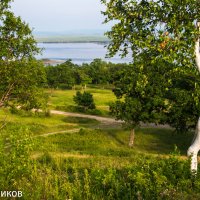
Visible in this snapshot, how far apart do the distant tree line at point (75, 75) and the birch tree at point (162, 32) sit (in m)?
87.6

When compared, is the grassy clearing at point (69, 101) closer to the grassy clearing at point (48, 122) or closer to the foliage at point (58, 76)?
the foliage at point (58, 76)

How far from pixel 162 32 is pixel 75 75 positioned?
110584mm

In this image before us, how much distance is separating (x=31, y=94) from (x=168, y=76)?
1172cm

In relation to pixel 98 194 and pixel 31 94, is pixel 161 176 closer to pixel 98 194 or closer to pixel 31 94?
pixel 98 194

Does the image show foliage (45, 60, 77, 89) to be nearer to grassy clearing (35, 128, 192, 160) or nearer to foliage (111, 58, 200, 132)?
grassy clearing (35, 128, 192, 160)

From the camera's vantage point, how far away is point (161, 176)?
34.6 ft

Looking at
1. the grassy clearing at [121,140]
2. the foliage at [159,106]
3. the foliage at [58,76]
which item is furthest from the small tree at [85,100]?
the foliage at [58,76]

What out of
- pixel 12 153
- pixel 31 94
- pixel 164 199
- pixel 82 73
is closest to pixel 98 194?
pixel 164 199

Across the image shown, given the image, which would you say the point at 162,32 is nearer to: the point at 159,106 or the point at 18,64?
the point at 18,64

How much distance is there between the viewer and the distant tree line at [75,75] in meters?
110

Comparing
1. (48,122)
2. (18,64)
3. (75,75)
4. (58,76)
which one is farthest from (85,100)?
(18,64)

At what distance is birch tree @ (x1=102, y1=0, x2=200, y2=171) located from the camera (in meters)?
11.4

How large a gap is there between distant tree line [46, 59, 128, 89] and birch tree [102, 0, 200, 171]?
8758cm

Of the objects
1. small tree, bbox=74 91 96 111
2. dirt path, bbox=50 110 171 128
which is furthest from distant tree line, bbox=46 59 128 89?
dirt path, bbox=50 110 171 128
